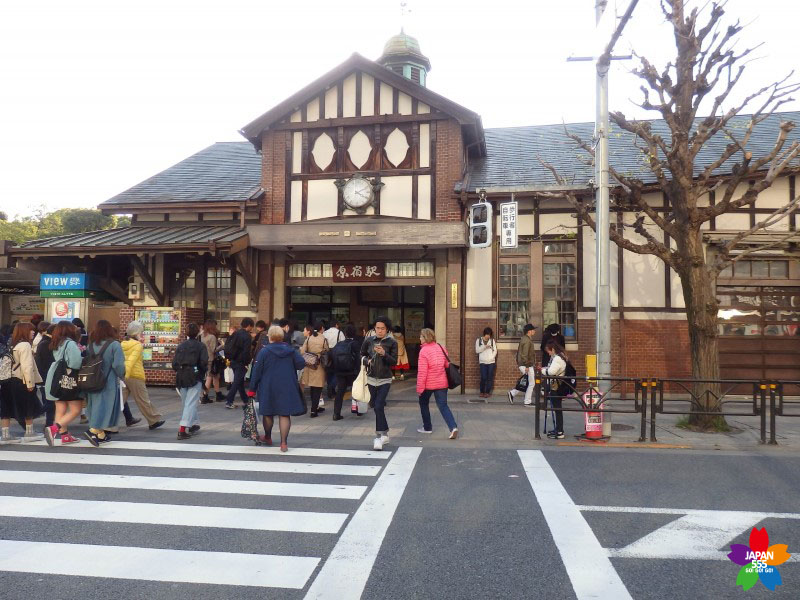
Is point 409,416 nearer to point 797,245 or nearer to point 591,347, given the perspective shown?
point 591,347

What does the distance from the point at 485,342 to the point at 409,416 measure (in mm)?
3021

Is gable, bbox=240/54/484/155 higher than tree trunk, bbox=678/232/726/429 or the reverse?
higher

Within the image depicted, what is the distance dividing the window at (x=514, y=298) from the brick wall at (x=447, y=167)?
75.3 inches

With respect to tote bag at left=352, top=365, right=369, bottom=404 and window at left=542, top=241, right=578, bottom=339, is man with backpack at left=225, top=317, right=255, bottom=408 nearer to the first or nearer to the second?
tote bag at left=352, top=365, right=369, bottom=404

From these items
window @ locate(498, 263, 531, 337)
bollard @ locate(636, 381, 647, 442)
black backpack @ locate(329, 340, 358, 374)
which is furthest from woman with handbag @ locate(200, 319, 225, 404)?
bollard @ locate(636, 381, 647, 442)

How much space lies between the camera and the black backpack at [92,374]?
305 inches

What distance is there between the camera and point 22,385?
8.08 meters

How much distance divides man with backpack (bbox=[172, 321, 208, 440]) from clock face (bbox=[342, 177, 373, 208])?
6562 millimetres

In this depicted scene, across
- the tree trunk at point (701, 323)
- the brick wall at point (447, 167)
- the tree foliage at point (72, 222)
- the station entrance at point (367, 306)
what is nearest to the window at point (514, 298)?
the brick wall at point (447, 167)

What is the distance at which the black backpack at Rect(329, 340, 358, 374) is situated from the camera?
1037cm

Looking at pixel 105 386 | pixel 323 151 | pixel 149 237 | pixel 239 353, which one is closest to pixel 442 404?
pixel 239 353

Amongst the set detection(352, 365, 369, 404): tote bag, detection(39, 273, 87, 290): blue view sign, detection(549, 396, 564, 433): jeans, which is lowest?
detection(549, 396, 564, 433): jeans

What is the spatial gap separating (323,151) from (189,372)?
8.12 meters

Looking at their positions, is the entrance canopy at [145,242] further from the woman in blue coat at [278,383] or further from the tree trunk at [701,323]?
the tree trunk at [701,323]
